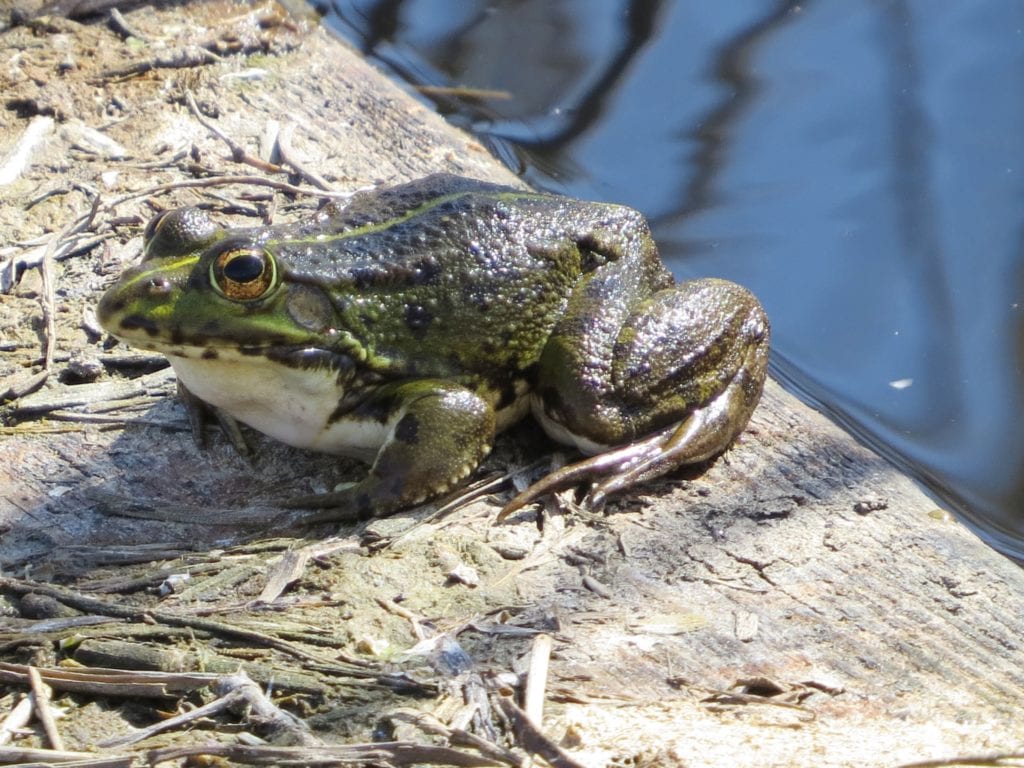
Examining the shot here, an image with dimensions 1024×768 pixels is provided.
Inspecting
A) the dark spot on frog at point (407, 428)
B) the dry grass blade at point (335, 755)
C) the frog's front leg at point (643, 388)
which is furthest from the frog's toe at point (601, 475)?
the dry grass blade at point (335, 755)

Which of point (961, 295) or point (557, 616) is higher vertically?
point (961, 295)

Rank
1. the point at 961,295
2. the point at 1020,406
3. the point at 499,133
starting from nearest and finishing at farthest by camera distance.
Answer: the point at 1020,406
the point at 961,295
the point at 499,133

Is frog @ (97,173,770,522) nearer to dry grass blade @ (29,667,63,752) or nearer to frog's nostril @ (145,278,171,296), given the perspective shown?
frog's nostril @ (145,278,171,296)

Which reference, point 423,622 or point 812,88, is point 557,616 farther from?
point 812,88

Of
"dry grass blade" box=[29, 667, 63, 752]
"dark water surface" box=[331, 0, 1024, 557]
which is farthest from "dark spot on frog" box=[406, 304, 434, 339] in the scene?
"dark water surface" box=[331, 0, 1024, 557]

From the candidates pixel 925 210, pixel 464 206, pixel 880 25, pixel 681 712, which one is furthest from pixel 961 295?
pixel 681 712

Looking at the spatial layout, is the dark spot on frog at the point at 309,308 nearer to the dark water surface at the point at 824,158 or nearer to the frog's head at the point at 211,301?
the frog's head at the point at 211,301

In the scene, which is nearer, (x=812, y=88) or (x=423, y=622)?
(x=423, y=622)

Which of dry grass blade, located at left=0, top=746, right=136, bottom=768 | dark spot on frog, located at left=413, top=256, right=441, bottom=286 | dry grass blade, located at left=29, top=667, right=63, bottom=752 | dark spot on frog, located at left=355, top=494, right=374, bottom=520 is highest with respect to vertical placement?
dark spot on frog, located at left=413, top=256, right=441, bottom=286
